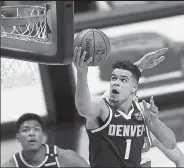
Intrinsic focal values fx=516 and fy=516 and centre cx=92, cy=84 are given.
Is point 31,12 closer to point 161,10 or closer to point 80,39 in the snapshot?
point 80,39

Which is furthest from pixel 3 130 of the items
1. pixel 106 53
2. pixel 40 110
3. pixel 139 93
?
pixel 106 53

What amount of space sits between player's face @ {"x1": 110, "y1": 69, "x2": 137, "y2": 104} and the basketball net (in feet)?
2.07

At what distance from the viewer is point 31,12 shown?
1.51m

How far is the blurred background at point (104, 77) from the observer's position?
265 cm

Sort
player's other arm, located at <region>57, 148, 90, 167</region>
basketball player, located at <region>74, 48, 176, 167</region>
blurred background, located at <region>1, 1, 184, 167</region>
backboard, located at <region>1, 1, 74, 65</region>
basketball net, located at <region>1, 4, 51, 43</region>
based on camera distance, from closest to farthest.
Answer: backboard, located at <region>1, 1, 74, 65</region>, basketball net, located at <region>1, 4, 51, 43</region>, basketball player, located at <region>74, 48, 176, 167</region>, player's other arm, located at <region>57, 148, 90, 167</region>, blurred background, located at <region>1, 1, 184, 167</region>

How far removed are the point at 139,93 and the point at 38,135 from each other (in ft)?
2.14

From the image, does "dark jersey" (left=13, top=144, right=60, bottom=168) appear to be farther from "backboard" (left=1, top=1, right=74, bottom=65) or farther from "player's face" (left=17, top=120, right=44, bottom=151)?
"backboard" (left=1, top=1, right=74, bottom=65)

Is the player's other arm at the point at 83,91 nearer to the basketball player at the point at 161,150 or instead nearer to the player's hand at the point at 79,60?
the player's hand at the point at 79,60

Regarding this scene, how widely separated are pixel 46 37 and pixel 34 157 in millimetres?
1009

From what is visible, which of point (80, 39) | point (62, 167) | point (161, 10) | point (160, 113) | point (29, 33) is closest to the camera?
point (29, 33)

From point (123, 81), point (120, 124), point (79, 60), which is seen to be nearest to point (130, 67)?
point (123, 81)

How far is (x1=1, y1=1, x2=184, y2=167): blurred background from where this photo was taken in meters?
2.65

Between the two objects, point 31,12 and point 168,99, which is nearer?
point 31,12

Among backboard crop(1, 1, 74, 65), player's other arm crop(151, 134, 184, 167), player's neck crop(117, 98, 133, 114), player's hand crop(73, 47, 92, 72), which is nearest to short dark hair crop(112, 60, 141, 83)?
player's neck crop(117, 98, 133, 114)
